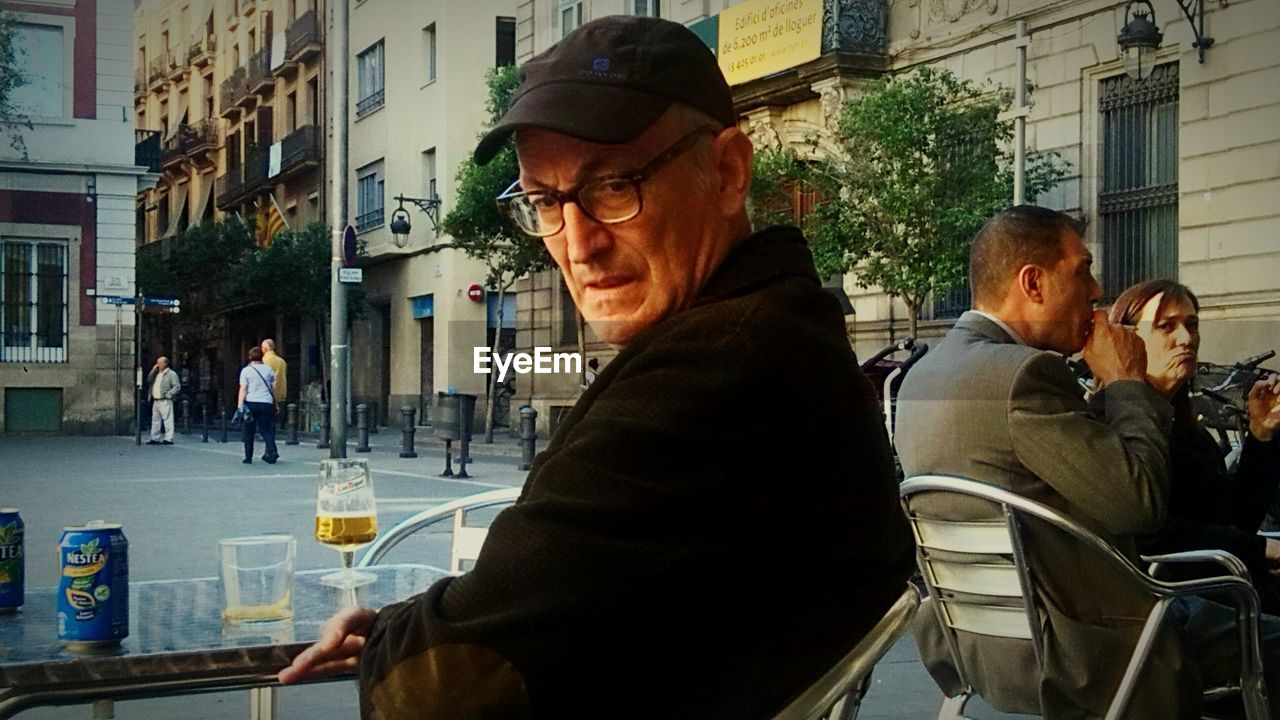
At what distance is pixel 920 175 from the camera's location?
3.38 meters

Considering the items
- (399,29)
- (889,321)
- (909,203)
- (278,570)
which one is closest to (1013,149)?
(909,203)

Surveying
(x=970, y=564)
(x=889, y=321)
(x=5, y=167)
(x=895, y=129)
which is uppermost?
(x=895, y=129)

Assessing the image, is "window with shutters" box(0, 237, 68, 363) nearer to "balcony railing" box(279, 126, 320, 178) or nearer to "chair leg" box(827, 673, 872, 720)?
"balcony railing" box(279, 126, 320, 178)

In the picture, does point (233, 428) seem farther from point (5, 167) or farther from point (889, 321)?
point (889, 321)

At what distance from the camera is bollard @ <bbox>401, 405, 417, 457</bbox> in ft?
9.45

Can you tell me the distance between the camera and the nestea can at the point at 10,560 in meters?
1.60

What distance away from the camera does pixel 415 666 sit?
35.6 inches

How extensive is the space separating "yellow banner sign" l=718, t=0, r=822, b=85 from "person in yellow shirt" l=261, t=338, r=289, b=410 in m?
1.01

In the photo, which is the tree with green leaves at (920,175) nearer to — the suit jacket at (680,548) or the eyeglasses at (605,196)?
the eyeglasses at (605,196)

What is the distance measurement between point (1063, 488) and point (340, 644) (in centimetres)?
120

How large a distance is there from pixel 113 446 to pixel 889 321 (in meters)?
1.67

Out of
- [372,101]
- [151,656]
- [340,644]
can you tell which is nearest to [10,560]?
[151,656]

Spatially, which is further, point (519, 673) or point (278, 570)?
point (278, 570)

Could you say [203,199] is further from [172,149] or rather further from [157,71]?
[157,71]
